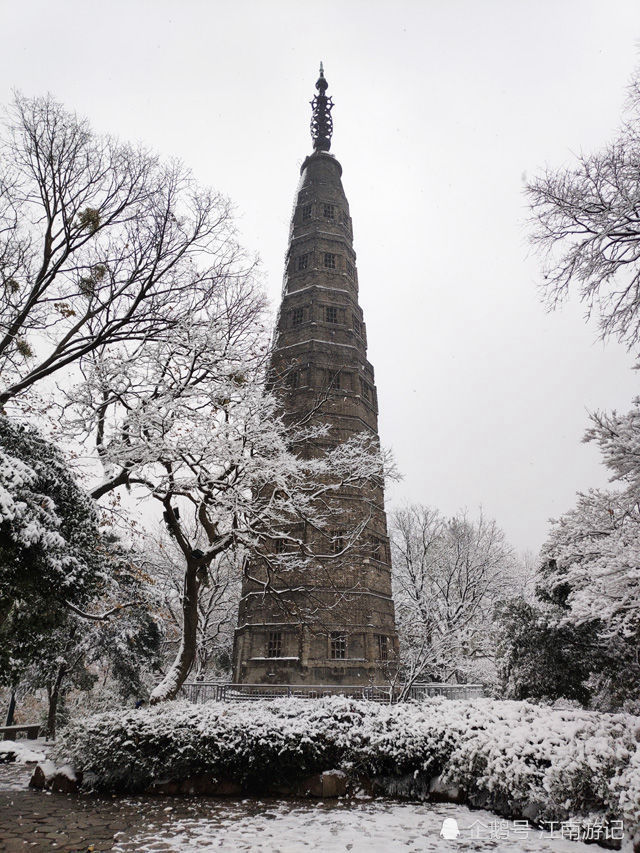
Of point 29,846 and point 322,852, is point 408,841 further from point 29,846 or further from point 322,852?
point 29,846

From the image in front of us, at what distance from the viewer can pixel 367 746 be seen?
747 centimetres

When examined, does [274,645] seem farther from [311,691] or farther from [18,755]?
[18,755]

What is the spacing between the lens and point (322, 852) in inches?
186

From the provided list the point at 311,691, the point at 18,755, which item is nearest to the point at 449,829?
the point at 18,755

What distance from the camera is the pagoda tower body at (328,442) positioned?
859 inches

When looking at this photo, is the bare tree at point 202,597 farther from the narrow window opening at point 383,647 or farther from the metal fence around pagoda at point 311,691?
the narrow window opening at point 383,647

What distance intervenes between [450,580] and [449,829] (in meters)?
24.9

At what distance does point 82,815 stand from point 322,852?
10.4 ft

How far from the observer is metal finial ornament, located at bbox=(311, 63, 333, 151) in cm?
3828

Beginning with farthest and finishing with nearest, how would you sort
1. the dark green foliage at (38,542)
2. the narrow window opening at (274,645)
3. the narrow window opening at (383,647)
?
1. the narrow window opening at (383,647)
2. the narrow window opening at (274,645)
3. the dark green foliage at (38,542)

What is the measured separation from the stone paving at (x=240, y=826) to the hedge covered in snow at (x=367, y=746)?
0.36 metres

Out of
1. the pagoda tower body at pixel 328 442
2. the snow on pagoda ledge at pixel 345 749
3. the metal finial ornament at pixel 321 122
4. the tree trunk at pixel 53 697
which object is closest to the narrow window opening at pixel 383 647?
the pagoda tower body at pixel 328 442

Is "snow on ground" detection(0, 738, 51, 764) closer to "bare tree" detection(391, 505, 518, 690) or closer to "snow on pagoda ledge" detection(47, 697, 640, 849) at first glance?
"snow on pagoda ledge" detection(47, 697, 640, 849)

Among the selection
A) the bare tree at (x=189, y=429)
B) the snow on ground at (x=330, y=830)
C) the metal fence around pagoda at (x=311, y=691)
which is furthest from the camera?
the metal fence around pagoda at (x=311, y=691)
